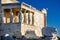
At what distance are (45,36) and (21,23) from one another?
16.4 meters

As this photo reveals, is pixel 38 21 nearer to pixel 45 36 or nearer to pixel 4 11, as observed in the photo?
pixel 4 11

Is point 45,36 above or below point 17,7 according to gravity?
below

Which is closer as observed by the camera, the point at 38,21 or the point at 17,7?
the point at 17,7

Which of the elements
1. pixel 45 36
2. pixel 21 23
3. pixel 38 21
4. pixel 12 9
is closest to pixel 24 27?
pixel 21 23

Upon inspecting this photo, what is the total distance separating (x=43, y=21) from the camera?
4538 cm

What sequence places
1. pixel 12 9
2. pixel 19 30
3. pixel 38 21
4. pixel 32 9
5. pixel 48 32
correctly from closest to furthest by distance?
pixel 48 32
pixel 19 30
pixel 12 9
pixel 32 9
pixel 38 21

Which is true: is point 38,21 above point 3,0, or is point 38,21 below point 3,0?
below

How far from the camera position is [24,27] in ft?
119

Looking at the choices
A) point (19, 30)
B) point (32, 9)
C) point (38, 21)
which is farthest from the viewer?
point (38, 21)

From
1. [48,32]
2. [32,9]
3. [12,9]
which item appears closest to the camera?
[48,32]

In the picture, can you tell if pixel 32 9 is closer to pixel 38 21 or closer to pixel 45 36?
pixel 38 21

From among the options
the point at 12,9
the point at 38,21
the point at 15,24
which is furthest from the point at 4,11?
the point at 38,21

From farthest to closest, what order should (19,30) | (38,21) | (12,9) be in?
(38,21) → (12,9) → (19,30)

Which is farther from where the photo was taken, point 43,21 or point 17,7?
point 43,21
